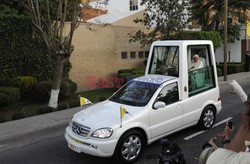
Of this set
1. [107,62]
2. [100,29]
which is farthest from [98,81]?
[100,29]

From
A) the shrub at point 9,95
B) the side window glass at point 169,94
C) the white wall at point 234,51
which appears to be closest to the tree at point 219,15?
the white wall at point 234,51

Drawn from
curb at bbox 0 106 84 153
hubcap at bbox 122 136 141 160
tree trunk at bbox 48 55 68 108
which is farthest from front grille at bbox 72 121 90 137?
tree trunk at bbox 48 55 68 108

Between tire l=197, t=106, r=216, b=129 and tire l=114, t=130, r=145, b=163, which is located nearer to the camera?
tire l=114, t=130, r=145, b=163

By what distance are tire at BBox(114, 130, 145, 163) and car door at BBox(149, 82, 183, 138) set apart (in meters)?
0.40

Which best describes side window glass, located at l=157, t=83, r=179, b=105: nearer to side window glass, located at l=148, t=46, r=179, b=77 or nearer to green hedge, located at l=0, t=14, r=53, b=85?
side window glass, located at l=148, t=46, r=179, b=77

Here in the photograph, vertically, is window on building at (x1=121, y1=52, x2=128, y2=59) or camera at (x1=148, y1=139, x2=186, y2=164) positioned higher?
window on building at (x1=121, y1=52, x2=128, y2=59)

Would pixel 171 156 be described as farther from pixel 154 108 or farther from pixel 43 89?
pixel 43 89

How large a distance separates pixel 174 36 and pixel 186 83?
995 cm

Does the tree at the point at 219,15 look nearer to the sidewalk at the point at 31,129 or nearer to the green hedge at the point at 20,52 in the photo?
the green hedge at the point at 20,52

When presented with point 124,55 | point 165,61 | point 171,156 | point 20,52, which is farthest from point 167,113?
point 124,55

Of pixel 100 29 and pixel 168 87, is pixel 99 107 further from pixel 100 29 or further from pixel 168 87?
pixel 100 29

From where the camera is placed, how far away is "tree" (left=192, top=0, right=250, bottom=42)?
71.2 ft

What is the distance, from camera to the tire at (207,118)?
676 cm

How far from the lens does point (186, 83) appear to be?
6.33 m
